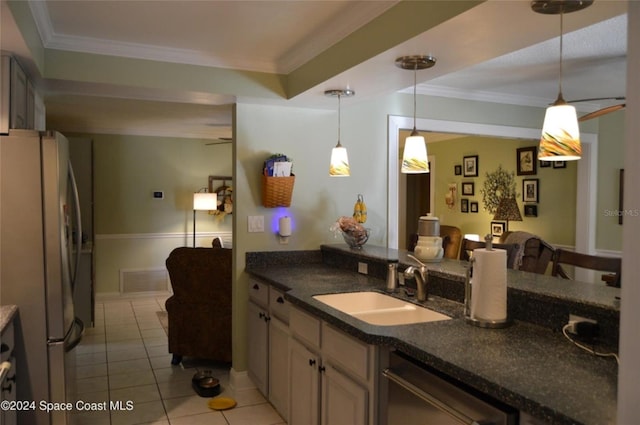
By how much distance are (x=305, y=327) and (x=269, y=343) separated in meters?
0.75

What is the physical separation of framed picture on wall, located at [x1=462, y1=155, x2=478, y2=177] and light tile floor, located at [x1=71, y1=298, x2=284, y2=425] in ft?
13.1

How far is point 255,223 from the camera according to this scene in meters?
3.50

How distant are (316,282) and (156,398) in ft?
4.95

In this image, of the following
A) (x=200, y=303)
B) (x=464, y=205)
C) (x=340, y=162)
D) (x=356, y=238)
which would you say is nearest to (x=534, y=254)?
(x=356, y=238)

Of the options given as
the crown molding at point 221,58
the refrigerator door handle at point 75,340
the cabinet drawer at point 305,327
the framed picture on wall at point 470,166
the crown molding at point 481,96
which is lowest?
the refrigerator door handle at point 75,340

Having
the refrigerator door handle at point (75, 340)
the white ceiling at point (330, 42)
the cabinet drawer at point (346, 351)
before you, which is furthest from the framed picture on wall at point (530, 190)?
the refrigerator door handle at point (75, 340)

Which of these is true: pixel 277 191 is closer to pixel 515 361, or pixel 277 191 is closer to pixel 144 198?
pixel 515 361

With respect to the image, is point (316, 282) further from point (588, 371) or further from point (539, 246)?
point (539, 246)

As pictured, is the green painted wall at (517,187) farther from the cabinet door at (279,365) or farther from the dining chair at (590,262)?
the cabinet door at (279,365)

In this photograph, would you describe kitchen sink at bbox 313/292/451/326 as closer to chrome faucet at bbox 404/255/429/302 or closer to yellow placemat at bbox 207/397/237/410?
chrome faucet at bbox 404/255/429/302

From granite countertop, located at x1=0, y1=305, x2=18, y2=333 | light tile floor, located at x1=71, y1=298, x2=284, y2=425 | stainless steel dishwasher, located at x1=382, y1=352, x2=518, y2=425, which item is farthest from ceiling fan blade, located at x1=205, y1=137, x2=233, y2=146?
stainless steel dishwasher, located at x1=382, y1=352, x2=518, y2=425

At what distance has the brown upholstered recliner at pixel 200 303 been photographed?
12.6 feet

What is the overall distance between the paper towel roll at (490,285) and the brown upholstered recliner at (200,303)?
7.57 feet

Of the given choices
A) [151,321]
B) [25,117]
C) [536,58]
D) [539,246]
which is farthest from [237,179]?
[151,321]
